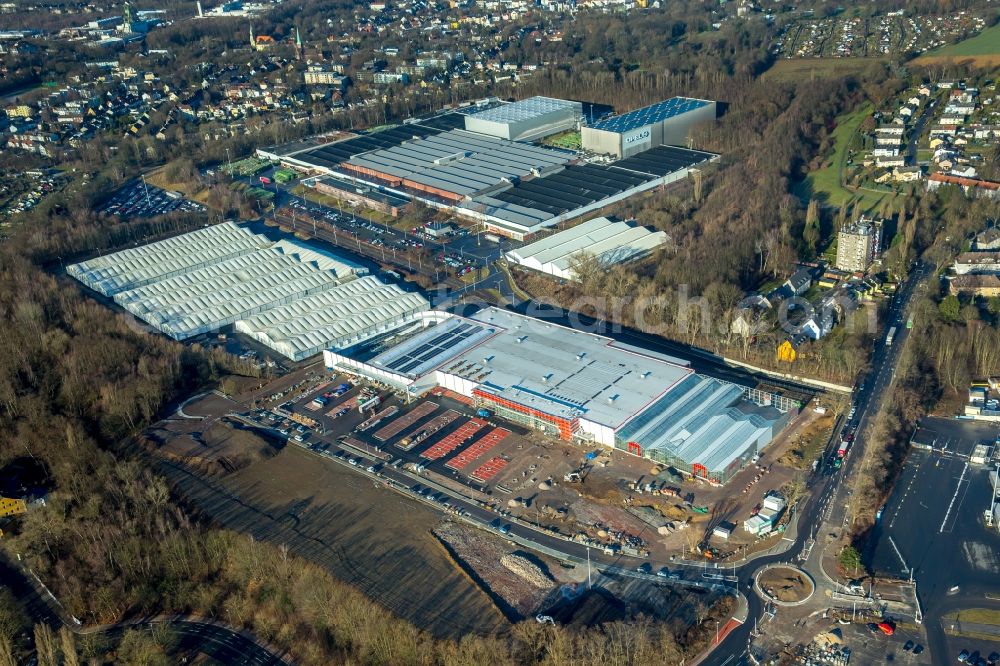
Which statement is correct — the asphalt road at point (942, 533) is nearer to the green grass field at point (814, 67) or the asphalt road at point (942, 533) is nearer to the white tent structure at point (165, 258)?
the white tent structure at point (165, 258)

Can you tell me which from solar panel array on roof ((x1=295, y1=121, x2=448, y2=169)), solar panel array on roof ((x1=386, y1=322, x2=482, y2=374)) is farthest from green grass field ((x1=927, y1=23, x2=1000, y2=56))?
solar panel array on roof ((x1=386, y1=322, x2=482, y2=374))

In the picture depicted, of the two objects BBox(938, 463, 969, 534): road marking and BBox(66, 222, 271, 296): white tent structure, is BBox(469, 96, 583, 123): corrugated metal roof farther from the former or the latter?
BBox(938, 463, 969, 534): road marking

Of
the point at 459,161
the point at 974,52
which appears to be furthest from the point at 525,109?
the point at 974,52

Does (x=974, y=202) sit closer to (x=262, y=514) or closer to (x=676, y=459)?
(x=676, y=459)

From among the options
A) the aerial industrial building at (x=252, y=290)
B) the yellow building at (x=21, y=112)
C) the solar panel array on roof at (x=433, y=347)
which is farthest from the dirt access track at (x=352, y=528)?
the yellow building at (x=21, y=112)

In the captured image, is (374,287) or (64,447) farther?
(374,287)

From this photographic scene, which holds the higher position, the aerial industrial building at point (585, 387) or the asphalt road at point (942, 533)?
the aerial industrial building at point (585, 387)

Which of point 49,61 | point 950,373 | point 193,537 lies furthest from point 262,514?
point 49,61
